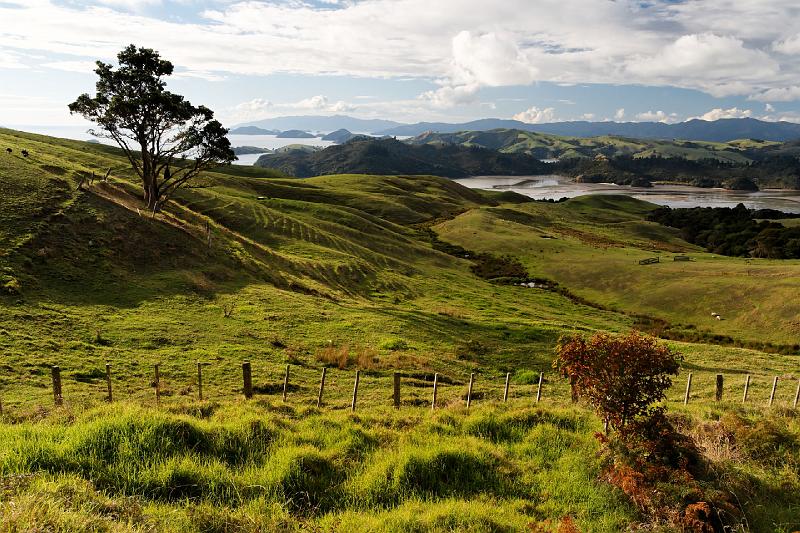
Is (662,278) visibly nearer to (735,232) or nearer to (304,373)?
(304,373)

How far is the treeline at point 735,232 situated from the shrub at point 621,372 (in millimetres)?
126416

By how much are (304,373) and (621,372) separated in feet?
59.7

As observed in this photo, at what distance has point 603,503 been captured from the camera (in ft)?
36.3

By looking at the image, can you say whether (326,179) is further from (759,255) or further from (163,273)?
(163,273)

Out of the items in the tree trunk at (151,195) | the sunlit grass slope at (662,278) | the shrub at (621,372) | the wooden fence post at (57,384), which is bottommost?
the sunlit grass slope at (662,278)

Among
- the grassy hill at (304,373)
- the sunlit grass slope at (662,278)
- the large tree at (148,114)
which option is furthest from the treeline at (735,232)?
the large tree at (148,114)

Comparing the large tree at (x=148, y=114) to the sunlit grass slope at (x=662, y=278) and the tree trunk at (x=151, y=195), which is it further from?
the sunlit grass slope at (x=662, y=278)

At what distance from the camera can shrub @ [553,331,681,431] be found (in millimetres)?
13305

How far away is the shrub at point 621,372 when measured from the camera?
13.3m

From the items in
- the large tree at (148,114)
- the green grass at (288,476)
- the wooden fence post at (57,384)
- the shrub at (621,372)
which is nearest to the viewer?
the green grass at (288,476)

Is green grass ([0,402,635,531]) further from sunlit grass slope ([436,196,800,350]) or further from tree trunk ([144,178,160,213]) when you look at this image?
sunlit grass slope ([436,196,800,350])

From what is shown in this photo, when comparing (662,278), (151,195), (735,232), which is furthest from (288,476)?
(735,232)

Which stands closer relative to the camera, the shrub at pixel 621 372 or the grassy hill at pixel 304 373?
the grassy hill at pixel 304 373

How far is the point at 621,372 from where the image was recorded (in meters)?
13.5
